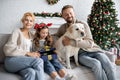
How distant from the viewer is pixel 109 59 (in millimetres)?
2648

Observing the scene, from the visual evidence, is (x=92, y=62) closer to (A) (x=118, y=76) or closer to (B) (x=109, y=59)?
(B) (x=109, y=59)

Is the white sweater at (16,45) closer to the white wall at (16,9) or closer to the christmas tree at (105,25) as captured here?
the christmas tree at (105,25)

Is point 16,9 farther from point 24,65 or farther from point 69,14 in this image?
point 24,65

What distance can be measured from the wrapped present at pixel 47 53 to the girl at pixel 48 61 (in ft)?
0.15

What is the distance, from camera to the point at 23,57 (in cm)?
224

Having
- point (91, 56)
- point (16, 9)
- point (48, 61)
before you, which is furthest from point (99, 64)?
point (16, 9)

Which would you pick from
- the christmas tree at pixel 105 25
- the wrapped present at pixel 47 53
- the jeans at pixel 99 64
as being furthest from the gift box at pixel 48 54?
the christmas tree at pixel 105 25

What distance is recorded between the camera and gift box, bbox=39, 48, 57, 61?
7.87 ft

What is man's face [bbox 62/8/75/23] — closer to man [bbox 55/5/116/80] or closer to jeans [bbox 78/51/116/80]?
man [bbox 55/5/116/80]

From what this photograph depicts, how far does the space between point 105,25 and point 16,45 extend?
7.23ft

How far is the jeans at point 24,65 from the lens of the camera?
2.13 meters

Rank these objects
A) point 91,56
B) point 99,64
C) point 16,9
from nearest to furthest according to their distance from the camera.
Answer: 1. point 99,64
2. point 91,56
3. point 16,9

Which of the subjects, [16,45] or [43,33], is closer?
[16,45]

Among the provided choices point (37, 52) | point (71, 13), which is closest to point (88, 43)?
point (71, 13)
